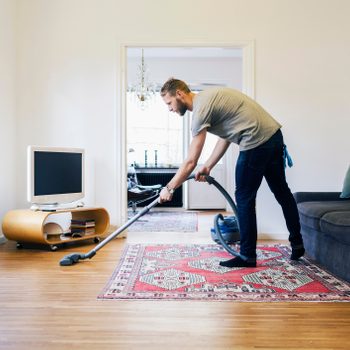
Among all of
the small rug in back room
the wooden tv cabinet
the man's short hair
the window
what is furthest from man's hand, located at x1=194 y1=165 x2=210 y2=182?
the window

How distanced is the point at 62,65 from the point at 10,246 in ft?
5.77

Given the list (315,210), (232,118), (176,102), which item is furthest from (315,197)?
(176,102)

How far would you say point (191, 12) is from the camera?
4.30m

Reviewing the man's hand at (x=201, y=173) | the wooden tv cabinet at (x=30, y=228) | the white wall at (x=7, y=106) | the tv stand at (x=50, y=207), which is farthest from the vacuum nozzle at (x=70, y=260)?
the white wall at (x=7, y=106)

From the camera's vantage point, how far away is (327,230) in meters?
2.78

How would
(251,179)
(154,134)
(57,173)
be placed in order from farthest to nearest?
(154,134) < (57,173) < (251,179)

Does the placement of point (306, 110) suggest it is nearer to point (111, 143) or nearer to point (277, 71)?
point (277, 71)

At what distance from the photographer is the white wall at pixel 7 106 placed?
4.11 m

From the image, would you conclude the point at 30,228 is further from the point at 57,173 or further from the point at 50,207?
the point at 57,173

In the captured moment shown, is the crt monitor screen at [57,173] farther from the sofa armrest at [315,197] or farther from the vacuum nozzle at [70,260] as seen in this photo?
the sofa armrest at [315,197]

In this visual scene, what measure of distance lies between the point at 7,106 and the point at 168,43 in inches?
62.9

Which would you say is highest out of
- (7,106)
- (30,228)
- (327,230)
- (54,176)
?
(7,106)

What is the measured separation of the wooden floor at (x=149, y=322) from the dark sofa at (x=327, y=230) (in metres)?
0.51

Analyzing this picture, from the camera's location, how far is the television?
3693 millimetres
